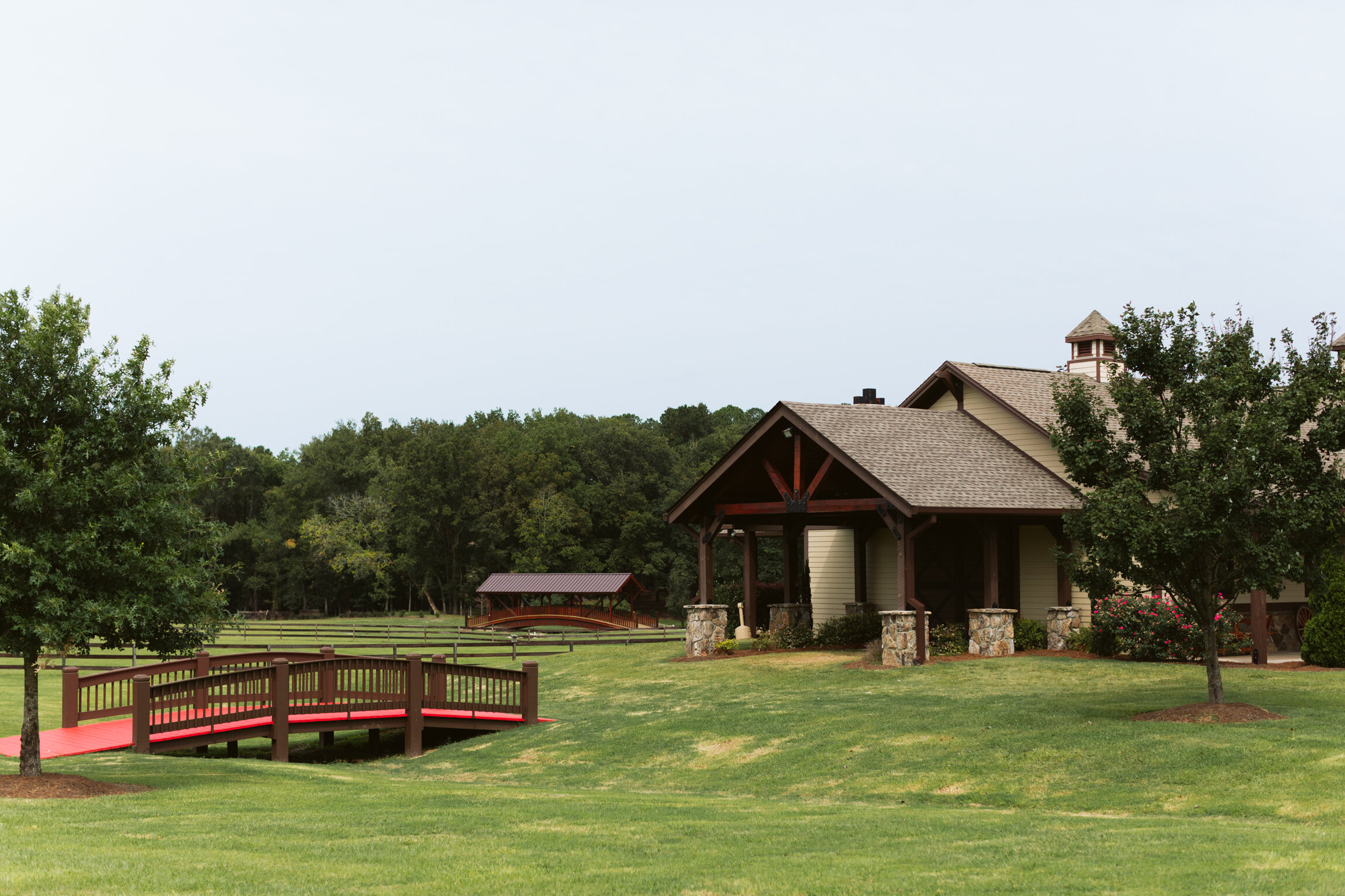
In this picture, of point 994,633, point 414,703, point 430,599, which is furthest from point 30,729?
point 430,599

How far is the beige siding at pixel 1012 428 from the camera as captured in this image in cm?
2756

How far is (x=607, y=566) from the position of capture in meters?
78.6

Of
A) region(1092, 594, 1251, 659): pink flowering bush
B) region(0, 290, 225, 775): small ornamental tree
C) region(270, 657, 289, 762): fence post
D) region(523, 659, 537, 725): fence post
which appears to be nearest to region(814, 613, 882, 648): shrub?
region(1092, 594, 1251, 659): pink flowering bush

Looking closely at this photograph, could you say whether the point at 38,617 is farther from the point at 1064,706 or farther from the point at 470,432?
the point at 470,432

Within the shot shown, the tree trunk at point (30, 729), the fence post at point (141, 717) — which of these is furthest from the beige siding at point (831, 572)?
the tree trunk at point (30, 729)

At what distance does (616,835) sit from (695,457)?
7309 cm

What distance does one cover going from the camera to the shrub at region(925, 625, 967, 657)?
25359 mm

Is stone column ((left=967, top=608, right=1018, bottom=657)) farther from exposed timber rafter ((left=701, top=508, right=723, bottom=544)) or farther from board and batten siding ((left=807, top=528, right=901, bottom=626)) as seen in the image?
exposed timber rafter ((left=701, top=508, right=723, bottom=544))

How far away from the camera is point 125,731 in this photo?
19.8 meters

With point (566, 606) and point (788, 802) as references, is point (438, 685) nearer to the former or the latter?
point (788, 802)

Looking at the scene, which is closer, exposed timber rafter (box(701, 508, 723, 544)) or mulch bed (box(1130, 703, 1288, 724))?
mulch bed (box(1130, 703, 1288, 724))

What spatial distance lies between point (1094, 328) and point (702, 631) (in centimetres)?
1406

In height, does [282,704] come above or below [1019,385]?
below

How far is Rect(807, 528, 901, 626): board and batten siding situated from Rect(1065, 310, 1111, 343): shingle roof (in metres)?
8.38
